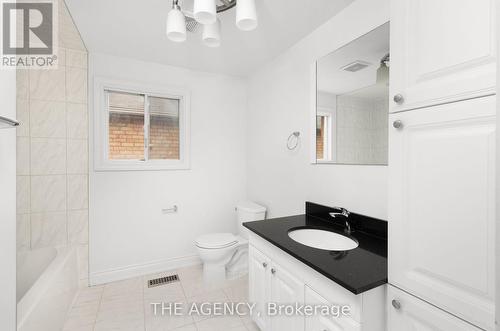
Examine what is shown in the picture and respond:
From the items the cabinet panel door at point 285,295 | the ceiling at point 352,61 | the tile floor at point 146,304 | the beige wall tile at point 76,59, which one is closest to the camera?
the cabinet panel door at point 285,295

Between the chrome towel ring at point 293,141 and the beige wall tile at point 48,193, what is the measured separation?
2213 mm

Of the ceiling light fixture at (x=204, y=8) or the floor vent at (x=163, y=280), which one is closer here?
the ceiling light fixture at (x=204, y=8)

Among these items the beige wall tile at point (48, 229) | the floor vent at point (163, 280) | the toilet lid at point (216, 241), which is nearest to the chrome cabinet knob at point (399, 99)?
the toilet lid at point (216, 241)

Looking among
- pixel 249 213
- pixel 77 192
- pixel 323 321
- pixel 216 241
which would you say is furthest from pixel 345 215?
pixel 77 192

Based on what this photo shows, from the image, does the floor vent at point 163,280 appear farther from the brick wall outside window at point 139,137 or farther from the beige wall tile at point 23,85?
the beige wall tile at point 23,85

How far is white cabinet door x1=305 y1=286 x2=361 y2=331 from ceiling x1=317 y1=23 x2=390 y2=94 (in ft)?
4.27

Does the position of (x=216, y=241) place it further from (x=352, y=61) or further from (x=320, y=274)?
(x=352, y=61)

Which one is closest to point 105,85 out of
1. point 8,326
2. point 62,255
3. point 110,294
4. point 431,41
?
point 62,255

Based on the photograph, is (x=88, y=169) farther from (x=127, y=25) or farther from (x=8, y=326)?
(x=8, y=326)

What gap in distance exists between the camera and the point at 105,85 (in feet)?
7.87

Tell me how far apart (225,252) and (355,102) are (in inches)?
70.9

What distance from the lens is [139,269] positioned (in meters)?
2.57

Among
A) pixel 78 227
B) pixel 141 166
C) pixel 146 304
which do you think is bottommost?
pixel 146 304

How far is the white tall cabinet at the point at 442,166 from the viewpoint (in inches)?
27.0
